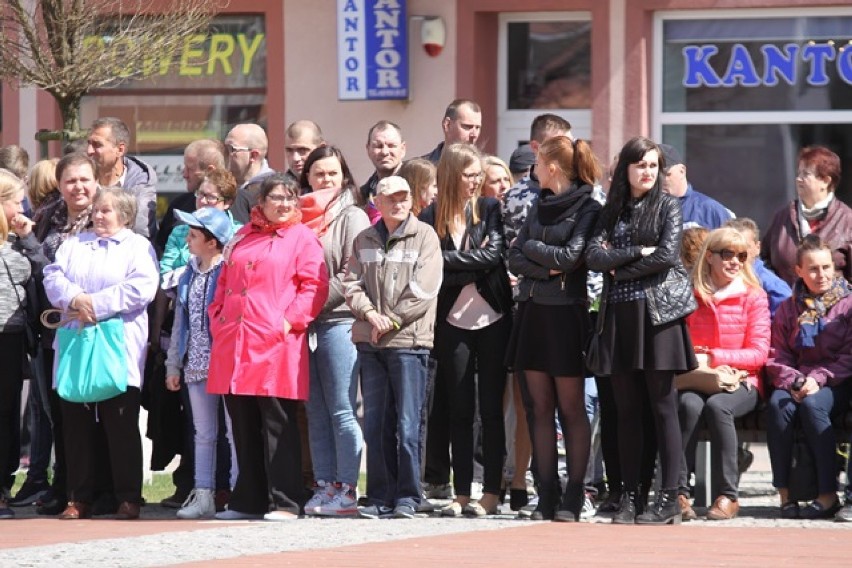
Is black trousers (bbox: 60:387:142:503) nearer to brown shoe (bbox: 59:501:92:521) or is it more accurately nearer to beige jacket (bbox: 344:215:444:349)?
brown shoe (bbox: 59:501:92:521)

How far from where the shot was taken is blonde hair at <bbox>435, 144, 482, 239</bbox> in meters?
10.3

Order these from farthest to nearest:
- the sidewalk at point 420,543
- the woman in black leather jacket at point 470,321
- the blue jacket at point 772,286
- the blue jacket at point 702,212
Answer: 1. the blue jacket at point 702,212
2. the blue jacket at point 772,286
3. the woman in black leather jacket at point 470,321
4. the sidewalk at point 420,543

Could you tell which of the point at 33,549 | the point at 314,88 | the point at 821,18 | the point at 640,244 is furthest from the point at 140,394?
the point at 821,18

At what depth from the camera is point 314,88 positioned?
16.0m

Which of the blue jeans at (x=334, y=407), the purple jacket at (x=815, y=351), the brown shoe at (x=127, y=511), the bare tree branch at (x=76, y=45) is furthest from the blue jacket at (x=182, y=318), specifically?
the purple jacket at (x=815, y=351)

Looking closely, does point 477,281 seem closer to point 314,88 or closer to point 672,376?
point 672,376

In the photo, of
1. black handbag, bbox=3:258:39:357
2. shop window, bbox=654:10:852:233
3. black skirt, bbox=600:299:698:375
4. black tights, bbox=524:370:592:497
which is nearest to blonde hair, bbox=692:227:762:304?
black skirt, bbox=600:299:698:375

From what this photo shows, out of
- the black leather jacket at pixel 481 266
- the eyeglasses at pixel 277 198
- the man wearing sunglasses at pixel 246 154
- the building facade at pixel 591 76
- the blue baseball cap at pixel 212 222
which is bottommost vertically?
the black leather jacket at pixel 481 266

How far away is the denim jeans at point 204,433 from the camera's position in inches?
416

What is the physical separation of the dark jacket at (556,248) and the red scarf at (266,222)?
4.08ft

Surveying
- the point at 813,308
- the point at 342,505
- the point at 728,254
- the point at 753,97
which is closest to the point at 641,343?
the point at 728,254

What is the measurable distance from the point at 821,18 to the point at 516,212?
17.6 ft

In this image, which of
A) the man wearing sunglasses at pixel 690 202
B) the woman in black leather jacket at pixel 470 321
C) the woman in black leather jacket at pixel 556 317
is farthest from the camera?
the man wearing sunglasses at pixel 690 202

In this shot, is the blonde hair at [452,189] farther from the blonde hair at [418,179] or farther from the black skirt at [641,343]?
the black skirt at [641,343]
